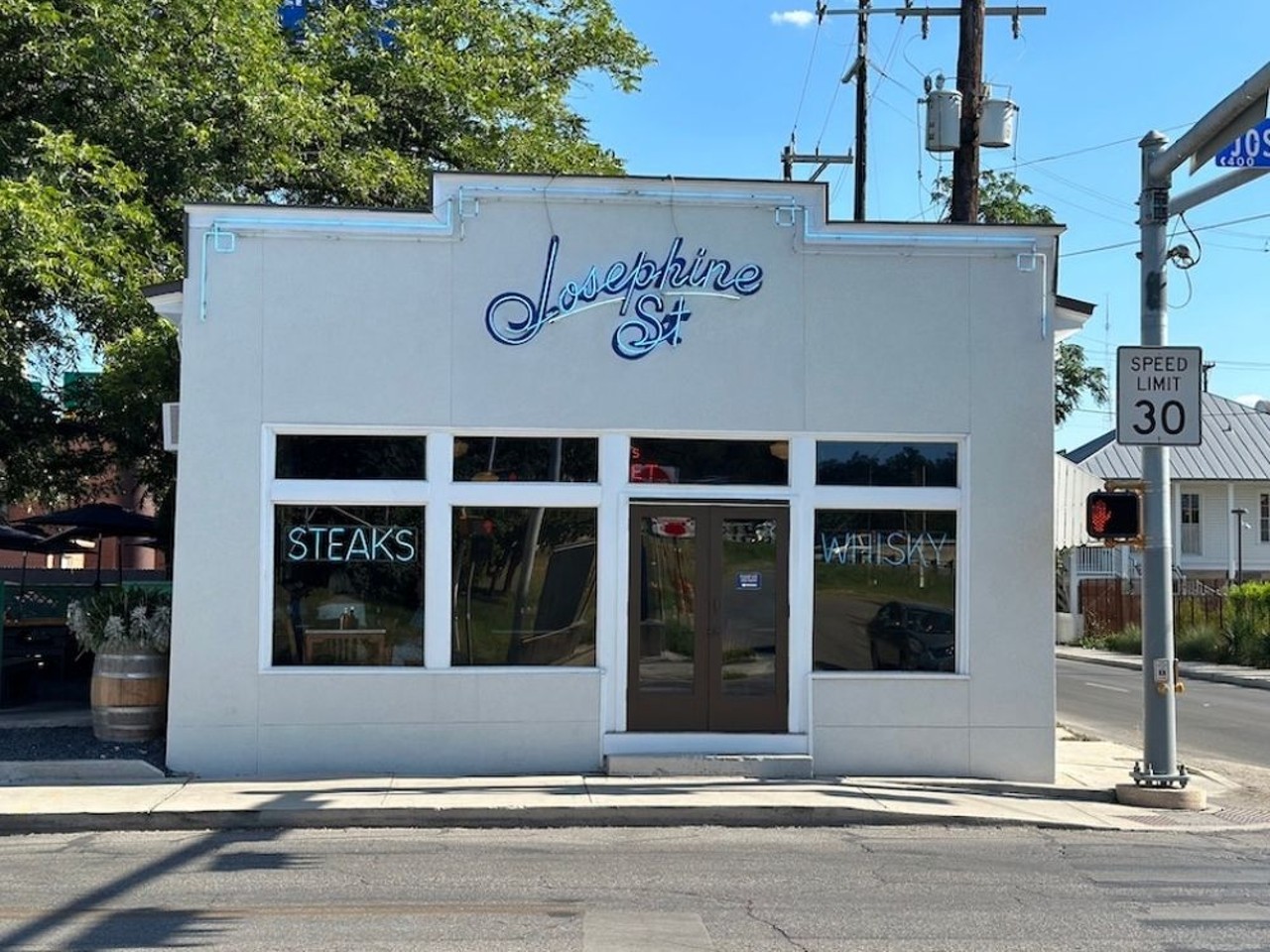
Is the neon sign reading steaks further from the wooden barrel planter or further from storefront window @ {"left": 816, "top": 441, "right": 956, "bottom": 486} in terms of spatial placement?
the wooden barrel planter

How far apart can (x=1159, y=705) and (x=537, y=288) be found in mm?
6522

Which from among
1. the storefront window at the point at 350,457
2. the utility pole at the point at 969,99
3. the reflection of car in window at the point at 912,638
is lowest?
the reflection of car in window at the point at 912,638

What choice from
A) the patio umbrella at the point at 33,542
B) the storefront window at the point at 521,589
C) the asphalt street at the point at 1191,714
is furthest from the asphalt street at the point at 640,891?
the patio umbrella at the point at 33,542

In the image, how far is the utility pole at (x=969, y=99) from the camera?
1523cm

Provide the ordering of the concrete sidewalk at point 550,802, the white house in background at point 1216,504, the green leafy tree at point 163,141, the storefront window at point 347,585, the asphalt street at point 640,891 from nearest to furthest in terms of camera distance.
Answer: the asphalt street at point 640,891 → the concrete sidewalk at point 550,802 → the storefront window at point 347,585 → the green leafy tree at point 163,141 → the white house in background at point 1216,504

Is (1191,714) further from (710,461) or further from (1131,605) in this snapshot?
(1131,605)

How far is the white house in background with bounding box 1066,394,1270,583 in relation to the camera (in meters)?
42.7

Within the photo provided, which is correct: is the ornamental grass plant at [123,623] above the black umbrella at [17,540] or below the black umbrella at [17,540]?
below

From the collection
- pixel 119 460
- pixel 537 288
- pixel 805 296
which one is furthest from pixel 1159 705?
pixel 119 460

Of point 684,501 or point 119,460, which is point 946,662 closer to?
point 684,501

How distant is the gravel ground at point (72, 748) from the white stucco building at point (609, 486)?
0.48m

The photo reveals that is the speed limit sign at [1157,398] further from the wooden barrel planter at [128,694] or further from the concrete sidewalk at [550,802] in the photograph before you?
the wooden barrel planter at [128,694]

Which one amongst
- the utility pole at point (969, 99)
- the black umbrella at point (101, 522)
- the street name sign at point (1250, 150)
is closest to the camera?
the street name sign at point (1250, 150)

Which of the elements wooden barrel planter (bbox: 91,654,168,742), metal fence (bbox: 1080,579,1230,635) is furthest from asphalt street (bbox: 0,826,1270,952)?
metal fence (bbox: 1080,579,1230,635)
